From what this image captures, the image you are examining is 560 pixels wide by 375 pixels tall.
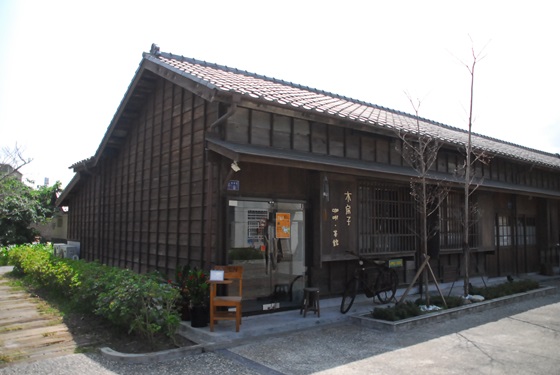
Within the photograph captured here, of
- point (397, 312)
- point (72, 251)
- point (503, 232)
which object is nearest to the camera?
point (397, 312)

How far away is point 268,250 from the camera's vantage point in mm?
8469

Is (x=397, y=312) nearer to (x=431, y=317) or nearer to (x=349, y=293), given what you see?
(x=431, y=317)

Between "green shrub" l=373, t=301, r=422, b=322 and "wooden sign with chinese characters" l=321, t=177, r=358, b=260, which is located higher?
"wooden sign with chinese characters" l=321, t=177, r=358, b=260

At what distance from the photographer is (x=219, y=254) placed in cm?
778

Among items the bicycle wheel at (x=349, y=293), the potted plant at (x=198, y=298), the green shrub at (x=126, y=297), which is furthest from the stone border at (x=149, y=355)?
the bicycle wheel at (x=349, y=293)

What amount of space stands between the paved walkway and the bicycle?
79 centimetres

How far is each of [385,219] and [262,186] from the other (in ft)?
11.7

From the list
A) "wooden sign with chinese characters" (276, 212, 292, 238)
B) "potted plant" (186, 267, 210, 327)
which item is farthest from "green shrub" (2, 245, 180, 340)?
"wooden sign with chinese characters" (276, 212, 292, 238)

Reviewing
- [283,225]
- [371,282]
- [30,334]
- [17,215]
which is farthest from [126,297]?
[17,215]

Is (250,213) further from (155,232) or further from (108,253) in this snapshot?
(108,253)

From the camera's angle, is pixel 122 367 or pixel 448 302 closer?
pixel 122 367

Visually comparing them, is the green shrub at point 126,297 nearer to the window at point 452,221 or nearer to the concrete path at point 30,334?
the concrete path at point 30,334

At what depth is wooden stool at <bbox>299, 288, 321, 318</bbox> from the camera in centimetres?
802

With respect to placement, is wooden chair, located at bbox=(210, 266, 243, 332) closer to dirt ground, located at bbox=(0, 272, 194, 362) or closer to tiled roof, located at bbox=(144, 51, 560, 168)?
dirt ground, located at bbox=(0, 272, 194, 362)
